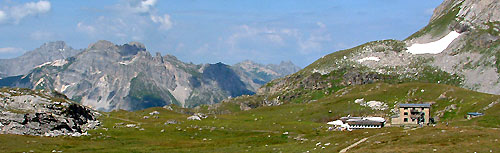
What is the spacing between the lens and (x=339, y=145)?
97500 mm

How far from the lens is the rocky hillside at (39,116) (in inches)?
5605

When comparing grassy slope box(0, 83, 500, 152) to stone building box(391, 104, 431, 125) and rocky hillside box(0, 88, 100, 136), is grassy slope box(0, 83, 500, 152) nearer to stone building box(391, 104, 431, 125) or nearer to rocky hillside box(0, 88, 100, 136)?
rocky hillside box(0, 88, 100, 136)

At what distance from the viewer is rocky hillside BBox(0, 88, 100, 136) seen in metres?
142

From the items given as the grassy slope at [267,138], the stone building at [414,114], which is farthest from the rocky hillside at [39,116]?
the stone building at [414,114]

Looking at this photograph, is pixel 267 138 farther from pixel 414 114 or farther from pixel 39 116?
pixel 39 116

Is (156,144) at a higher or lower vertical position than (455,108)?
lower

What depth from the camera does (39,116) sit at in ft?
488

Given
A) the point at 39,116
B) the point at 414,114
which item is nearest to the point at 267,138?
the point at 414,114

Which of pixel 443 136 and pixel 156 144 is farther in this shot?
pixel 156 144

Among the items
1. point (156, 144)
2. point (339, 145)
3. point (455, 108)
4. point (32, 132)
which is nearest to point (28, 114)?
point (32, 132)

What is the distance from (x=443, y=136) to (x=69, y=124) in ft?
365

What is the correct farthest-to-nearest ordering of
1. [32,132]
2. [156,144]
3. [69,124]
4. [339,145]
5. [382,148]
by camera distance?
[69,124]
[32,132]
[156,144]
[339,145]
[382,148]

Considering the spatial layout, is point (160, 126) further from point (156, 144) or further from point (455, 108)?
point (455, 108)

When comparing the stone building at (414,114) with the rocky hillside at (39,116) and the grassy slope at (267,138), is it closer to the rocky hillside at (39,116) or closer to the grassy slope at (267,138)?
the grassy slope at (267,138)
